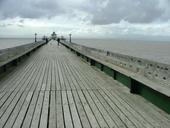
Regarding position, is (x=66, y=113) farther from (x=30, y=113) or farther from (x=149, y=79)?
(x=149, y=79)

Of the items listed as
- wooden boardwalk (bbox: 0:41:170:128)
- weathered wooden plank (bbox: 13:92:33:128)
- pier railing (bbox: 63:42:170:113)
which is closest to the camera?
weathered wooden plank (bbox: 13:92:33:128)

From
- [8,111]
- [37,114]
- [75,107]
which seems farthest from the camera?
[75,107]

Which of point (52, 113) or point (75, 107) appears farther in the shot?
point (75, 107)

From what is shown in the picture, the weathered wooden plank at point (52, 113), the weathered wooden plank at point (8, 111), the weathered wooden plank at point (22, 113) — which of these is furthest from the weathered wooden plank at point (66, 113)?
the weathered wooden plank at point (8, 111)

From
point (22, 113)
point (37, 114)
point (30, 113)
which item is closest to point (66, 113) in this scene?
point (37, 114)

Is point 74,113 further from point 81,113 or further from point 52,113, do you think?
point 52,113

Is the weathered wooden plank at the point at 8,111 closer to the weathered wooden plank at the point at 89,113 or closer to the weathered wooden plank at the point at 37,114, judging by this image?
the weathered wooden plank at the point at 37,114

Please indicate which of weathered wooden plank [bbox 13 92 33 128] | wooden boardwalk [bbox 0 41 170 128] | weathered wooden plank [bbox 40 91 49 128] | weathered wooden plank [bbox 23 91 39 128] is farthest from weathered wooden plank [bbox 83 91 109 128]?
weathered wooden plank [bbox 13 92 33 128]

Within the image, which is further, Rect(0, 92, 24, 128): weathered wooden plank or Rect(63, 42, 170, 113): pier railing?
Rect(63, 42, 170, 113): pier railing

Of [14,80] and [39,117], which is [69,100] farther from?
[14,80]

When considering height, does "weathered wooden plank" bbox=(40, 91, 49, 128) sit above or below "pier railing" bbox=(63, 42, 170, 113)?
below

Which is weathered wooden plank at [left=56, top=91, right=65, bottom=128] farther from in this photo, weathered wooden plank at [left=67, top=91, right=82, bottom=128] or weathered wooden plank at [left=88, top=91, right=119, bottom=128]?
weathered wooden plank at [left=88, top=91, right=119, bottom=128]

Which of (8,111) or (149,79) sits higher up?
(149,79)

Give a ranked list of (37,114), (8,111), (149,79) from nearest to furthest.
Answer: (37,114) < (8,111) < (149,79)
